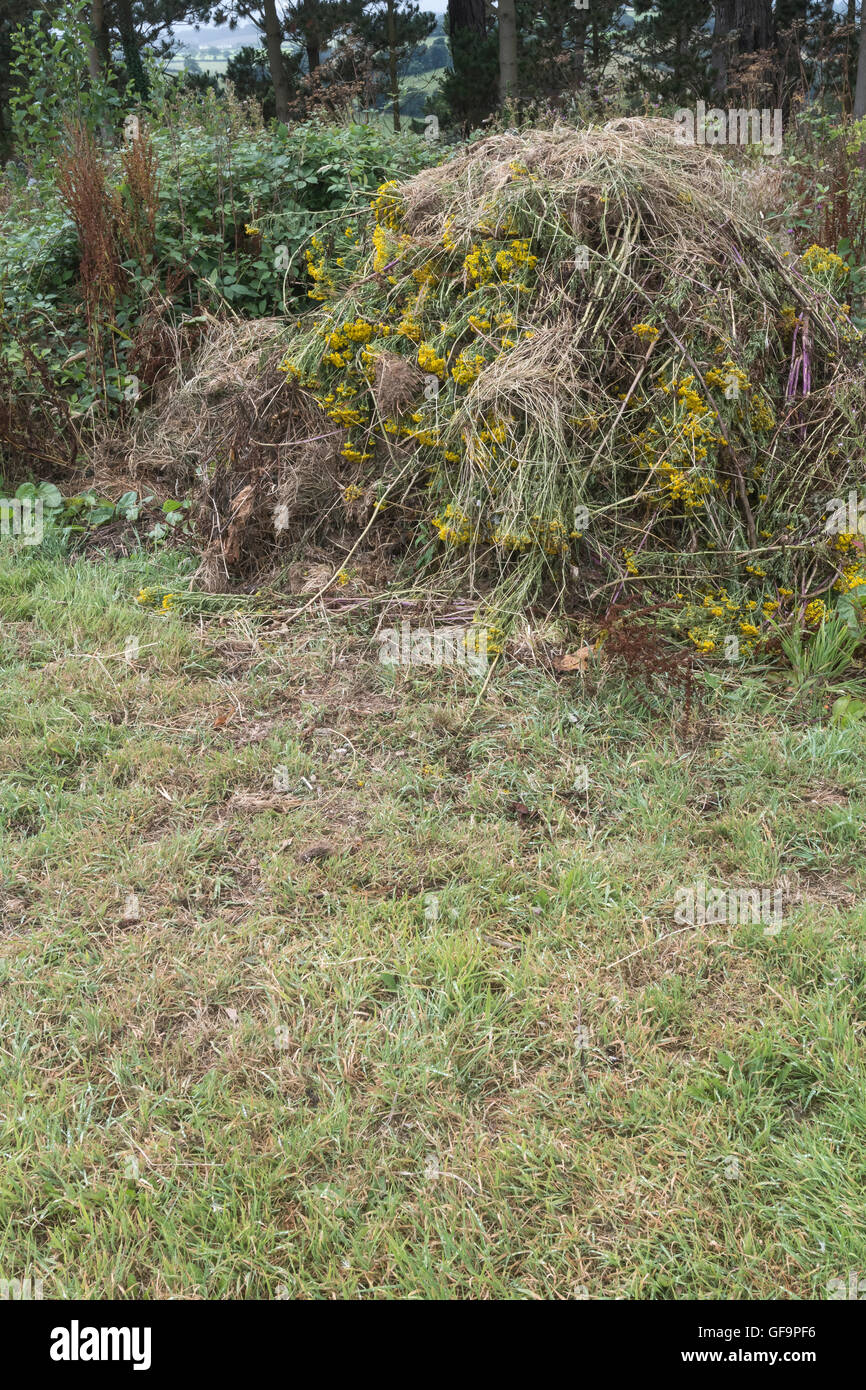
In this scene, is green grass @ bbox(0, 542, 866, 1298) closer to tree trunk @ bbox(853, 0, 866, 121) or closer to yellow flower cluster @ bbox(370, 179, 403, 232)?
yellow flower cluster @ bbox(370, 179, 403, 232)

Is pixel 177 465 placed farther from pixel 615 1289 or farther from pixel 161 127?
pixel 615 1289

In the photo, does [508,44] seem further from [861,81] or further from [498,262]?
[498,262]

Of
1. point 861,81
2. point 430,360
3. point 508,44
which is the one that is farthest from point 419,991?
point 861,81

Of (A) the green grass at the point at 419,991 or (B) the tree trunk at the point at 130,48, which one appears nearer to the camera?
(A) the green grass at the point at 419,991

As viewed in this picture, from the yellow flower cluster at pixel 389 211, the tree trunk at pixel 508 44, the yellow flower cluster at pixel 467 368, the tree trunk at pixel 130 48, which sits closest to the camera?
the yellow flower cluster at pixel 467 368

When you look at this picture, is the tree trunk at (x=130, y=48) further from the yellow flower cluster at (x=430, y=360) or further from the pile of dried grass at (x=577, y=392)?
the yellow flower cluster at (x=430, y=360)

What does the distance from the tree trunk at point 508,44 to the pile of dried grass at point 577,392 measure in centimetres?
951

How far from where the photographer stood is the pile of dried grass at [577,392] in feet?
12.5

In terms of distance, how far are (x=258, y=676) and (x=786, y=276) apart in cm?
284

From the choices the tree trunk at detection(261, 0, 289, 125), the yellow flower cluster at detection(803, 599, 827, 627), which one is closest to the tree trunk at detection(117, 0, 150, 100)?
the tree trunk at detection(261, 0, 289, 125)

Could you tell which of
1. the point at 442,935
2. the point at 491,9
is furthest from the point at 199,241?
the point at 491,9

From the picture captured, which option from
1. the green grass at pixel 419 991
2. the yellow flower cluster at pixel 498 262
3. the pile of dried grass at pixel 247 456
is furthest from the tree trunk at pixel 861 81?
the green grass at pixel 419 991

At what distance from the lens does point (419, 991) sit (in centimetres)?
239

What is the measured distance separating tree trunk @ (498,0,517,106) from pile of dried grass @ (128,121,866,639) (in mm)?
9508
